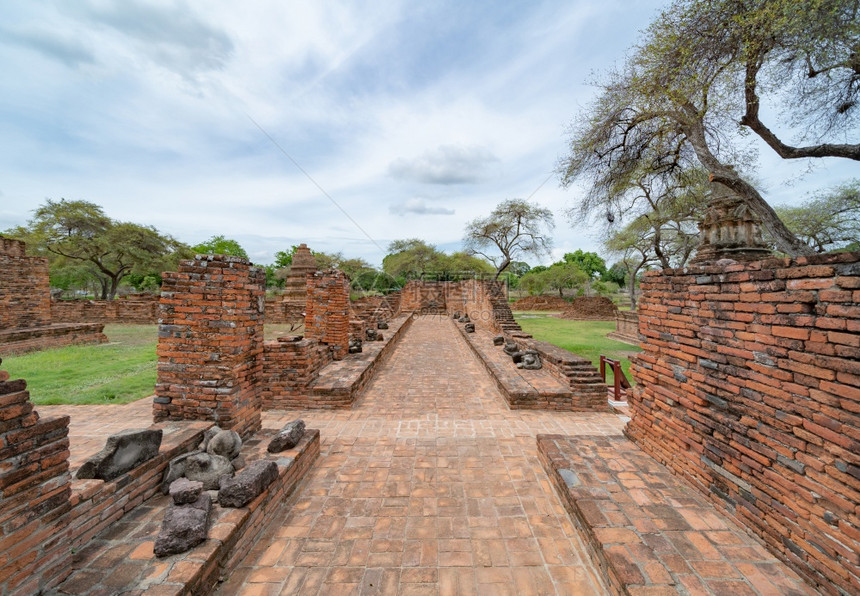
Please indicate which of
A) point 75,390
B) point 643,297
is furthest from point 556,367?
point 75,390

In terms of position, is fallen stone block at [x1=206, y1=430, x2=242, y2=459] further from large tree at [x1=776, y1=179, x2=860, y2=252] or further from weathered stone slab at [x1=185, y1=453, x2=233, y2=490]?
large tree at [x1=776, y1=179, x2=860, y2=252]

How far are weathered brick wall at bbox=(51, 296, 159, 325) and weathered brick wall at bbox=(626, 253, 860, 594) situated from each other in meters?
24.8

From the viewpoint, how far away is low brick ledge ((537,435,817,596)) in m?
2.02

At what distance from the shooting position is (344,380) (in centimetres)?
597

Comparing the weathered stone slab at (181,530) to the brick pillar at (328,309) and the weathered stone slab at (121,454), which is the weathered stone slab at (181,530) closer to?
the weathered stone slab at (121,454)

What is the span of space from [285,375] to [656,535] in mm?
5135

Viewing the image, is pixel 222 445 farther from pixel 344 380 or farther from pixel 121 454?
pixel 344 380

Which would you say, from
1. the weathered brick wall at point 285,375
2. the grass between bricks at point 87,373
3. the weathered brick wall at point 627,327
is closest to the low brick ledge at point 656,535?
the weathered brick wall at point 285,375

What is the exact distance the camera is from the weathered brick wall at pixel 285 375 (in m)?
5.52

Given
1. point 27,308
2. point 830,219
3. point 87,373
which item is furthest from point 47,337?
point 830,219

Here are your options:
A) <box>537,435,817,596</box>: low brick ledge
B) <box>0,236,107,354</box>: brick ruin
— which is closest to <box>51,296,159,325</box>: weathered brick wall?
<box>0,236,107,354</box>: brick ruin

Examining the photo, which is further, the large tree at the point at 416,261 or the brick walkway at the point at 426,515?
the large tree at the point at 416,261

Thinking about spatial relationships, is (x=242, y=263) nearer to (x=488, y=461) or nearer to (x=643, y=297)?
(x=488, y=461)

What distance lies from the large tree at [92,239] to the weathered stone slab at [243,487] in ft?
94.0
